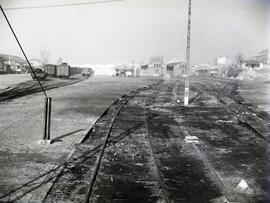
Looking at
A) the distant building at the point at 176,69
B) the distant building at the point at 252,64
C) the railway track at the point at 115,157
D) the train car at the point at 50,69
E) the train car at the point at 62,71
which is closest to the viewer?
the railway track at the point at 115,157

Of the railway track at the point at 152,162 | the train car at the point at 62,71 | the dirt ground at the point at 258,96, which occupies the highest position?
the train car at the point at 62,71

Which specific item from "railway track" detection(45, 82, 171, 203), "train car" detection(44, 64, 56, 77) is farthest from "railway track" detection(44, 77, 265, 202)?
"train car" detection(44, 64, 56, 77)

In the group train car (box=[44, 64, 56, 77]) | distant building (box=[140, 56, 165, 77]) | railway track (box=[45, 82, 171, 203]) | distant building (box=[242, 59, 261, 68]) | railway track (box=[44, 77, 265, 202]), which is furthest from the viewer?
distant building (box=[140, 56, 165, 77])

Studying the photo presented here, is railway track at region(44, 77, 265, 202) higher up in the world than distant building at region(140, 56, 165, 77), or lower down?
lower down

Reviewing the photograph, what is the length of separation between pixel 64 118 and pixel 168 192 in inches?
374

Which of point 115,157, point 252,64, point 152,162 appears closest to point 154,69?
point 252,64

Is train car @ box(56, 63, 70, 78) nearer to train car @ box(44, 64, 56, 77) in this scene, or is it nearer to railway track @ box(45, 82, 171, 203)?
train car @ box(44, 64, 56, 77)

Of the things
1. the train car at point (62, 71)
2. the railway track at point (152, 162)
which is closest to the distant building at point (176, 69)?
the train car at point (62, 71)

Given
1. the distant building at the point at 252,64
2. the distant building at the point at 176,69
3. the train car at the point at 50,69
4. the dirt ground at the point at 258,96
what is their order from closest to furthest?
the dirt ground at the point at 258,96, the train car at the point at 50,69, the distant building at the point at 252,64, the distant building at the point at 176,69

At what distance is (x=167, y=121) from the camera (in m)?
16.0

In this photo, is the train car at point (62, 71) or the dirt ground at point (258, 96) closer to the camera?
the dirt ground at point (258, 96)

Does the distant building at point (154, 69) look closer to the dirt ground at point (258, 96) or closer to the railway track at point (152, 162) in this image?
the dirt ground at point (258, 96)

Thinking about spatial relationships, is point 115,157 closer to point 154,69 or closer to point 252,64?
point 154,69

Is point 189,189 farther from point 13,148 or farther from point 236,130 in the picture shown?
point 236,130
